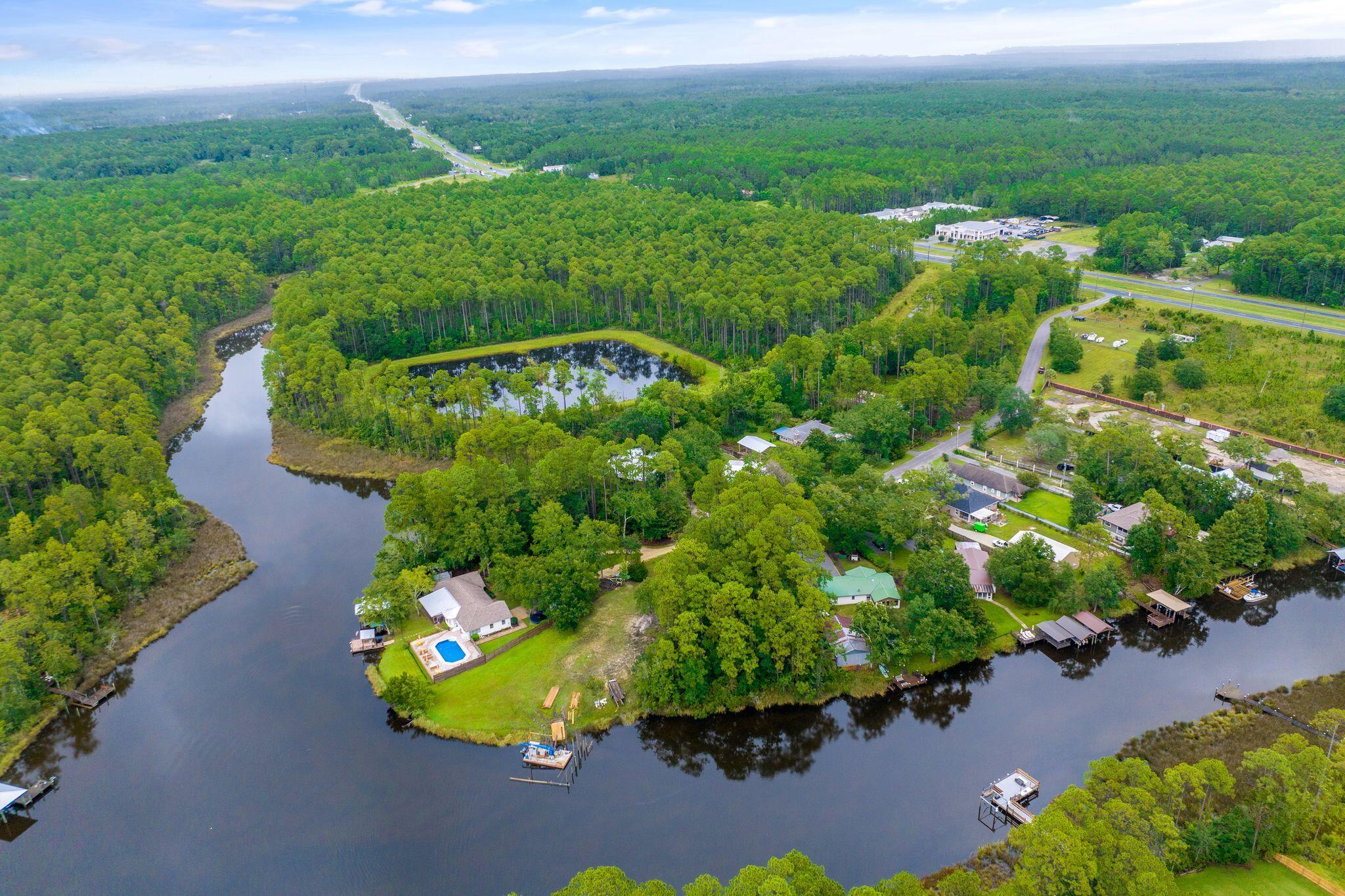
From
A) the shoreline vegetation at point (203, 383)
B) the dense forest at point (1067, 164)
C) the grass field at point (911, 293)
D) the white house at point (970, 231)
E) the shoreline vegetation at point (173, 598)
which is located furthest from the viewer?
the white house at point (970, 231)

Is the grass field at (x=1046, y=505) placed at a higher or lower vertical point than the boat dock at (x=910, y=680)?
higher

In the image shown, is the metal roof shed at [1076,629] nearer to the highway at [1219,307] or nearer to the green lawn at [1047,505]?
the green lawn at [1047,505]

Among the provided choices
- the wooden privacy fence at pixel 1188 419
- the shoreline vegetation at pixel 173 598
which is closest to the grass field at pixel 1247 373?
the wooden privacy fence at pixel 1188 419

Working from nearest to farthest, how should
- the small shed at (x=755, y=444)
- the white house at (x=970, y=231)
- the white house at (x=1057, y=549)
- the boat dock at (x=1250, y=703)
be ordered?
1. the boat dock at (x=1250, y=703)
2. the white house at (x=1057, y=549)
3. the small shed at (x=755, y=444)
4. the white house at (x=970, y=231)

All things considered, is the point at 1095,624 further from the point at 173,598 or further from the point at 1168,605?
the point at 173,598

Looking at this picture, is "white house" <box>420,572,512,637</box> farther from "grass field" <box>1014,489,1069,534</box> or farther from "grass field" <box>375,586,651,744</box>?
"grass field" <box>1014,489,1069,534</box>

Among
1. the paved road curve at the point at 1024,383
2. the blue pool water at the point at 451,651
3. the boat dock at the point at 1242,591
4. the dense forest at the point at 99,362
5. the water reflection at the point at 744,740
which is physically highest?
the dense forest at the point at 99,362

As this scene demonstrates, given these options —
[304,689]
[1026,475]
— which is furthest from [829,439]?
[304,689]

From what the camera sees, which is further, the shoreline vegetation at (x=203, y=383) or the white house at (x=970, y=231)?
the white house at (x=970, y=231)

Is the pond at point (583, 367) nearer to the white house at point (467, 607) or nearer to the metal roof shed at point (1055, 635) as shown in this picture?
the white house at point (467, 607)
